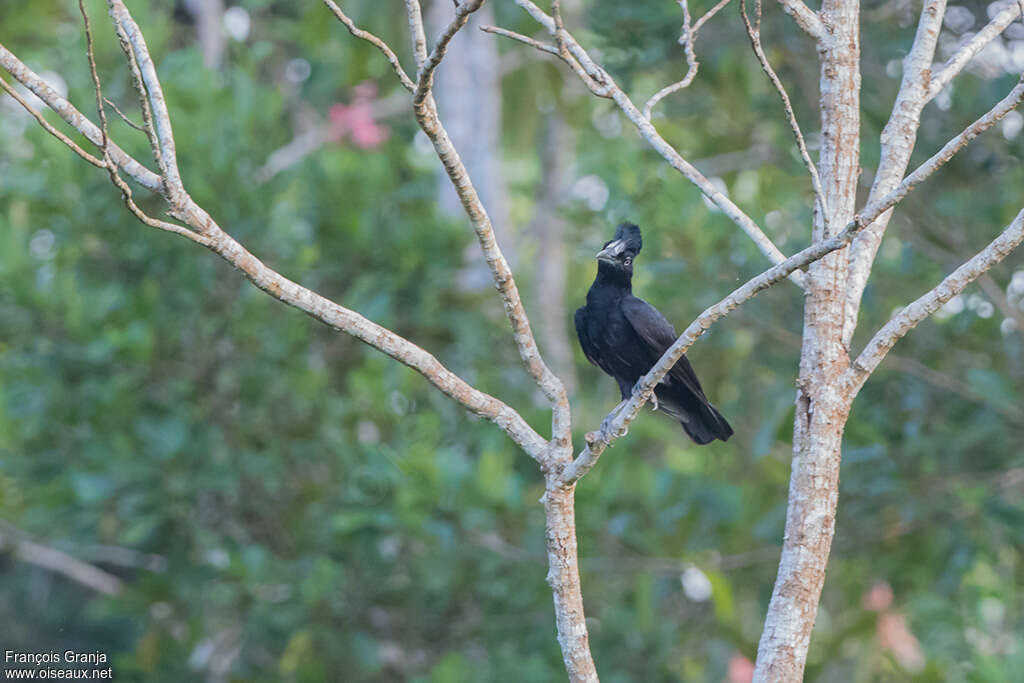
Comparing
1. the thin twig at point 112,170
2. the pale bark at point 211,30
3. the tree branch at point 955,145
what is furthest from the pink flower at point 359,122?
the tree branch at point 955,145

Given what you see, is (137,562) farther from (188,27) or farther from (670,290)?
(188,27)

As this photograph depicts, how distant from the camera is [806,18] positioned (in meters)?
3.54

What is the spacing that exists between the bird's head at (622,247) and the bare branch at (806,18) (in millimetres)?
1305

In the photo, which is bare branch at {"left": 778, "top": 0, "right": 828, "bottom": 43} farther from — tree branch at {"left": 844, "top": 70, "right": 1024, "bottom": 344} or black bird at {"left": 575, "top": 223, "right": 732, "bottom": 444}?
black bird at {"left": 575, "top": 223, "right": 732, "bottom": 444}

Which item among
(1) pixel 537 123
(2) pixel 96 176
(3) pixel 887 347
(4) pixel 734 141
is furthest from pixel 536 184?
(3) pixel 887 347

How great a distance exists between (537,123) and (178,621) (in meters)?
5.05

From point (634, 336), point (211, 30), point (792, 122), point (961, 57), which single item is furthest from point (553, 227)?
point (792, 122)

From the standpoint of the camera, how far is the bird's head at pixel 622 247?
4.71 m

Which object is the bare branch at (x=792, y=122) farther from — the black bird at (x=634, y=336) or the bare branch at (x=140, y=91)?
the bare branch at (x=140, y=91)

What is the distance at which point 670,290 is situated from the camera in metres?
7.11

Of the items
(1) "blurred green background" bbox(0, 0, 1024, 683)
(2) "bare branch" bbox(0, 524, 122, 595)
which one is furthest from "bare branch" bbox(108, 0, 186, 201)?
(2) "bare branch" bbox(0, 524, 122, 595)

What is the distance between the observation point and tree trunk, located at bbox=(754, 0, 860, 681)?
3234 millimetres

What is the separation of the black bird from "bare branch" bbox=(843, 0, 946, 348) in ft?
4.08

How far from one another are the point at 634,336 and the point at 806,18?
180 centimetres
